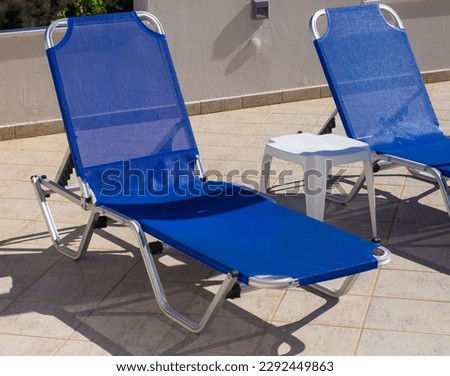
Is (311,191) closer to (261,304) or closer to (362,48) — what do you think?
(261,304)

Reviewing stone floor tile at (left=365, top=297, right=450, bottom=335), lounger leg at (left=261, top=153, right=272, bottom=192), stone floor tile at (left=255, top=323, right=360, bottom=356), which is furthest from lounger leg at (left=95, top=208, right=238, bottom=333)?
lounger leg at (left=261, top=153, right=272, bottom=192)

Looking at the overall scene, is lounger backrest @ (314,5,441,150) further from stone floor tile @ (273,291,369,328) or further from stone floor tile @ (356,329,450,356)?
stone floor tile @ (356,329,450,356)

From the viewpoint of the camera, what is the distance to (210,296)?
17.5 ft

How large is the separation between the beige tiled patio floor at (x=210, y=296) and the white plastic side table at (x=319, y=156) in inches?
17.1

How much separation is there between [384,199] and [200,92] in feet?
9.05

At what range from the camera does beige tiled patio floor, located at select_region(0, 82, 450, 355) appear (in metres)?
4.80

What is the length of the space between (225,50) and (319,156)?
335 centimetres

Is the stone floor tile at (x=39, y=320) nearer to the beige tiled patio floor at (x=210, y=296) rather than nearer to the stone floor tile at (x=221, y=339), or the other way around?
the beige tiled patio floor at (x=210, y=296)

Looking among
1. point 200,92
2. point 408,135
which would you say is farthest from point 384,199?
point 200,92

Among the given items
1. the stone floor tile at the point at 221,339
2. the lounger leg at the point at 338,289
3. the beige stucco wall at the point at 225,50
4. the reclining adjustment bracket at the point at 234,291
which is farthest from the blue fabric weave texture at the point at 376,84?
the beige stucco wall at the point at 225,50

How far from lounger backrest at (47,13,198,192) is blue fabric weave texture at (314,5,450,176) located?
1.10 m

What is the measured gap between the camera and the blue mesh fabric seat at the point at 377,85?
642cm

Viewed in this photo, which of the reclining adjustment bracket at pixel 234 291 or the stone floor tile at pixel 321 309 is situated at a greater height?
the reclining adjustment bracket at pixel 234 291

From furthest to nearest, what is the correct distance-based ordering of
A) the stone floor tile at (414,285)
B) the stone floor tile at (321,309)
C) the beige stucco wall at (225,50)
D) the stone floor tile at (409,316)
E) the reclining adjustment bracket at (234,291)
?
the beige stucco wall at (225,50) < the stone floor tile at (414,285) < the stone floor tile at (321,309) < the stone floor tile at (409,316) < the reclining adjustment bracket at (234,291)
